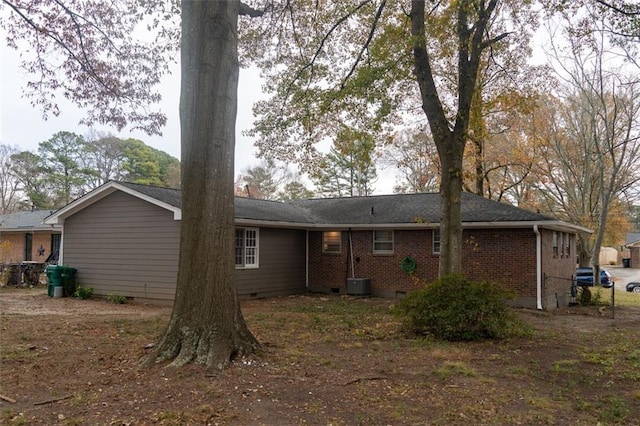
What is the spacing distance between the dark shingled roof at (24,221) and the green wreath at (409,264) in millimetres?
18156

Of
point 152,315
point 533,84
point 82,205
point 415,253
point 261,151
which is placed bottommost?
point 152,315

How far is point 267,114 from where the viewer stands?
1382 centimetres

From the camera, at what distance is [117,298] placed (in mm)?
14336

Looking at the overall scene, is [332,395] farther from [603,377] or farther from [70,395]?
[603,377]

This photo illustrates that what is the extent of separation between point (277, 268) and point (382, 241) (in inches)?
148

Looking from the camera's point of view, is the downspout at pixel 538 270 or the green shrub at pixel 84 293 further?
the green shrub at pixel 84 293

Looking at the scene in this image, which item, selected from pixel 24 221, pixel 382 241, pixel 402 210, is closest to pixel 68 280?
pixel 382 241

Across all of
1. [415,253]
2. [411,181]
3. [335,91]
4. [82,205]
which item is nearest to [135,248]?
[82,205]

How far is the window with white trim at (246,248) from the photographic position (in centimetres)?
1512

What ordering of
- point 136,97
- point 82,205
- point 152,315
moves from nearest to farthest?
1. point 152,315
2. point 136,97
3. point 82,205

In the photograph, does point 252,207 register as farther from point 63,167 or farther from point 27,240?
point 63,167

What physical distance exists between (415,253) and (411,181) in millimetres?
20965

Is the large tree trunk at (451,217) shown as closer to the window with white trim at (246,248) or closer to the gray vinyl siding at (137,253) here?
the gray vinyl siding at (137,253)

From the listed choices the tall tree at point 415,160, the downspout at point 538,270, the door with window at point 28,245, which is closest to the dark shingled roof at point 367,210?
the downspout at point 538,270
